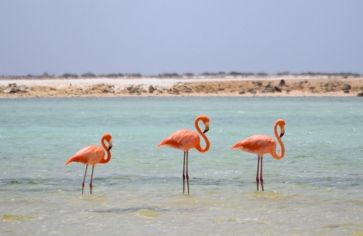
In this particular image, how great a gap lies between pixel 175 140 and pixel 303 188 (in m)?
2.40

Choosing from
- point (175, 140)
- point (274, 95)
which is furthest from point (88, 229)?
point (274, 95)

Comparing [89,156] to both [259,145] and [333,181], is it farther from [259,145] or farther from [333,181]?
[333,181]

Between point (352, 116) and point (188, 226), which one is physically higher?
point (352, 116)

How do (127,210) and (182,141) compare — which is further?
(182,141)

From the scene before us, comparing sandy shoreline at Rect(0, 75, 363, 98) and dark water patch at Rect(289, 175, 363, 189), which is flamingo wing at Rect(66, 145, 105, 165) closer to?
dark water patch at Rect(289, 175, 363, 189)

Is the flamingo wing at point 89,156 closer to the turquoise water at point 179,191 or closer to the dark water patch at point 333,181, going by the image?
the turquoise water at point 179,191

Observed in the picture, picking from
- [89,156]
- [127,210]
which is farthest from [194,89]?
[127,210]

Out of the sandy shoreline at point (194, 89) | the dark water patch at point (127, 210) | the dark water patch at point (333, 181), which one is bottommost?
the dark water patch at point (127, 210)

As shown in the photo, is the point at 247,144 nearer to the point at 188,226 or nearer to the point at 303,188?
the point at 303,188

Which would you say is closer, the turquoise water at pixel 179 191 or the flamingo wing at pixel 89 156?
the turquoise water at pixel 179 191

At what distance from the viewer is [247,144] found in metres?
12.6

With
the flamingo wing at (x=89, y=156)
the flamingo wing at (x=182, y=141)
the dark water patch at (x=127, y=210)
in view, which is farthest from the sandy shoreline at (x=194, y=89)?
the dark water patch at (x=127, y=210)

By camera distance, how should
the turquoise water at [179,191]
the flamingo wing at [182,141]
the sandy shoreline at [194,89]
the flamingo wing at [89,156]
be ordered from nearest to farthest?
Answer: the turquoise water at [179,191] → the flamingo wing at [89,156] → the flamingo wing at [182,141] → the sandy shoreline at [194,89]

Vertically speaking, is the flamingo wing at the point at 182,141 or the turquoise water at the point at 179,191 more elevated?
the flamingo wing at the point at 182,141
